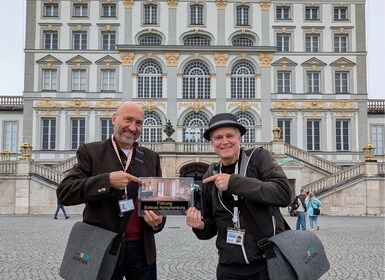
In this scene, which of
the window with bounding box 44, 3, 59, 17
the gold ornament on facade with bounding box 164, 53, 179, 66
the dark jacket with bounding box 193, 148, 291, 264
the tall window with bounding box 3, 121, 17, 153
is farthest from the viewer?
the tall window with bounding box 3, 121, 17, 153

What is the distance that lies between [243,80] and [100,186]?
112 feet

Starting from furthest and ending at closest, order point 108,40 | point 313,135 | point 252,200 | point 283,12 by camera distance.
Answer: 1. point 283,12
2. point 108,40
3. point 313,135
4. point 252,200

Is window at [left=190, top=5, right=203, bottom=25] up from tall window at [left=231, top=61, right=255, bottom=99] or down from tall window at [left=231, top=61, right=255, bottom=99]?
up

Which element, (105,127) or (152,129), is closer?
(152,129)

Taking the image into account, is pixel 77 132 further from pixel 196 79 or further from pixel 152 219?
pixel 152 219

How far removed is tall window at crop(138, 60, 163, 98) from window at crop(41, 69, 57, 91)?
5.98m

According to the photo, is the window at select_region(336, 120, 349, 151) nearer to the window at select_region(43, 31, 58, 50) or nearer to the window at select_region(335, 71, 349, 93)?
the window at select_region(335, 71, 349, 93)

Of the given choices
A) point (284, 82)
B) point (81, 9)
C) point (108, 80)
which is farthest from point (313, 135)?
point (81, 9)

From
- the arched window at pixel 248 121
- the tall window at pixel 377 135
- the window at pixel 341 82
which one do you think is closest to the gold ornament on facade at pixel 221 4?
the arched window at pixel 248 121

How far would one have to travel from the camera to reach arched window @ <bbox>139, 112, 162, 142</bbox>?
35750 millimetres

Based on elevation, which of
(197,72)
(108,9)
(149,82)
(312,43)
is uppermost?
(108,9)

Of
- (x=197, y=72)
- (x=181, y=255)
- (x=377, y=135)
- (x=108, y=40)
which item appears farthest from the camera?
(x=377, y=135)

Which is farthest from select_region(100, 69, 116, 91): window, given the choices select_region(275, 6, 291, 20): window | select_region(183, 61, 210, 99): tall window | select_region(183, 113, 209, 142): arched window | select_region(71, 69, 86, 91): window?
select_region(275, 6, 291, 20): window

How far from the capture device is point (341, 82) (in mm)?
36969
